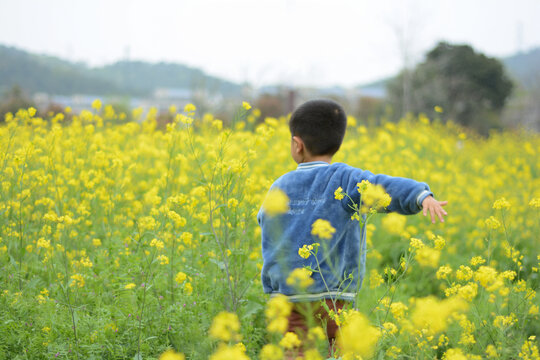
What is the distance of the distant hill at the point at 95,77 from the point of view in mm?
29031

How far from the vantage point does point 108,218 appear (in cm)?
312

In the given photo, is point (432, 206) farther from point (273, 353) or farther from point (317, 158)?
point (273, 353)

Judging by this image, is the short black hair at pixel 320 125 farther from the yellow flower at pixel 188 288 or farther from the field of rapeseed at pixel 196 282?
the yellow flower at pixel 188 288

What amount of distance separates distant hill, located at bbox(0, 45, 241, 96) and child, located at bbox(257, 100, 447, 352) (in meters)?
16.8

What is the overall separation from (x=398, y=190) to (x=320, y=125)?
19.6 inches

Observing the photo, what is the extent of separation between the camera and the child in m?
1.89

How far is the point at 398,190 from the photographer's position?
5.81 feet

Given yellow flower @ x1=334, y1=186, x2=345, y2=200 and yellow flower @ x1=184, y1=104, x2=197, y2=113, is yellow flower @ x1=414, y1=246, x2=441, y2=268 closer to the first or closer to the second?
yellow flower @ x1=334, y1=186, x2=345, y2=200

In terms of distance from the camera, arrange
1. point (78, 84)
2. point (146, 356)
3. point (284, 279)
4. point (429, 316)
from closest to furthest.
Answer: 1. point (429, 316)
2. point (284, 279)
3. point (146, 356)
4. point (78, 84)

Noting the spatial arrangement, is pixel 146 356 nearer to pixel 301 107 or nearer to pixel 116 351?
pixel 116 351

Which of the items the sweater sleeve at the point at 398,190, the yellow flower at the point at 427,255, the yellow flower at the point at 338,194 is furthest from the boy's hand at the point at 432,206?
the yellow flower at the point at 338,194

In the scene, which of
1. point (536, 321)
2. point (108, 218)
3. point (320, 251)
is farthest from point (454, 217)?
point (108, 218)

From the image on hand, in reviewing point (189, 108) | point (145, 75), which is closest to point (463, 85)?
point (189, 108)

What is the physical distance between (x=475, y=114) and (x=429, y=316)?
22.5 metres
